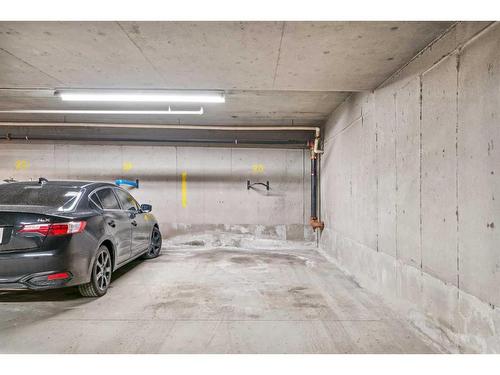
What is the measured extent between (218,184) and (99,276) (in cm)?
413

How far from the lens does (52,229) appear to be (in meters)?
3.01

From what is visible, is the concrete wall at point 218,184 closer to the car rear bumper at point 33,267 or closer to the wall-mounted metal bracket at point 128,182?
the wall-mounted metal bracket at point 128,182

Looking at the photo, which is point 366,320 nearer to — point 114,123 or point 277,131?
point 277,131

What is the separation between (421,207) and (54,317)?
3.85m

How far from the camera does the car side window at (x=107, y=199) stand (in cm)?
396

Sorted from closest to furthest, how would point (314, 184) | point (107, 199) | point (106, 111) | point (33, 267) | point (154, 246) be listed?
point (33, 267) → point (107, 199) → point (106, 111) → point (154, 246) → point (314, 184)

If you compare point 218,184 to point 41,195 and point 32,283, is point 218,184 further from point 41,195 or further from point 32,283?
point 32,283

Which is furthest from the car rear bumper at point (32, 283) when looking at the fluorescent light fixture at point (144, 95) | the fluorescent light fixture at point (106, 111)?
Result: the fluorescent light fixture at point (106, 111)

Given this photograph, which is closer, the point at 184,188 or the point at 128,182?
the point at 128,182

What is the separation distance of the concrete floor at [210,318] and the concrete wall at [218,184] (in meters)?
2.75

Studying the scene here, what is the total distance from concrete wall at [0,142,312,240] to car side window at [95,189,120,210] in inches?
120

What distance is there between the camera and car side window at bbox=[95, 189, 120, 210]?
3958mm

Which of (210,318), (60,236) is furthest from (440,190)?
(60,236)

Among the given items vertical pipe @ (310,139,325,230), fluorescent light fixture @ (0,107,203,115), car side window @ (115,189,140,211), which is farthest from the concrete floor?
fluorescent light fixture @ (0,107,203,115)
